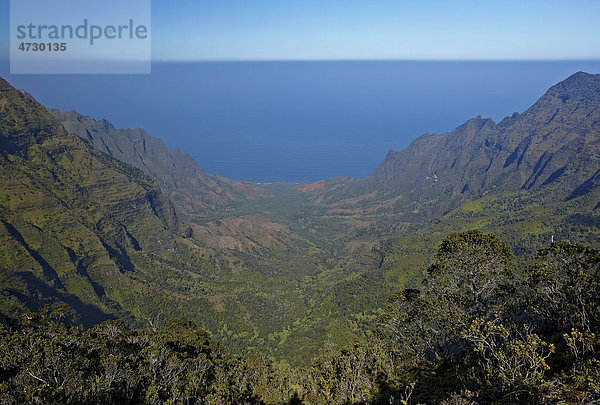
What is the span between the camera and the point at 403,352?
3256 cm

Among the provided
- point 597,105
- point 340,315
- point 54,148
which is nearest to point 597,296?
point 340,315

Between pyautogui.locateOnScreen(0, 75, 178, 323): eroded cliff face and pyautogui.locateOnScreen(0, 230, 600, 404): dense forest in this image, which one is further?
pyautogui.locateOnScreen(0, 75, 178, 323): eroded cliff face

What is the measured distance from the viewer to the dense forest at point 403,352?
22703mm

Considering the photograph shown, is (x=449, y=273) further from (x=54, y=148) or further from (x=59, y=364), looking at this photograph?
(x=54, y=148)

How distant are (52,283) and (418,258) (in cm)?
8978

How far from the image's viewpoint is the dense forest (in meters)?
22.7

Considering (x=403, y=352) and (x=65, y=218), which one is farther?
(x=65, y=218)

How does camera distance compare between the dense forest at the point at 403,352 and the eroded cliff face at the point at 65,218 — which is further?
the eroded cliff face at the point at 65,218

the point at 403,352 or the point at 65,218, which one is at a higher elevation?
the point at 65,218

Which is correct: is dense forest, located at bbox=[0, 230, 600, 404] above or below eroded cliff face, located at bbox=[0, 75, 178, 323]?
below

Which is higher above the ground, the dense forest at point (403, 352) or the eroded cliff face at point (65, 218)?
the eroded cliff face at point (65, 218)

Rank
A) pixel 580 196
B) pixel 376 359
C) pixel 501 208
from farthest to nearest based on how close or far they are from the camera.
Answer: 1. pixel 501 208
2. pixel 580 196
3. pixel 376 359

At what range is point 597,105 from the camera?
188 m

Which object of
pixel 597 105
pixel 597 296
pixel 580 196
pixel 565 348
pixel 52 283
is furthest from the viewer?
pixel 597 105
